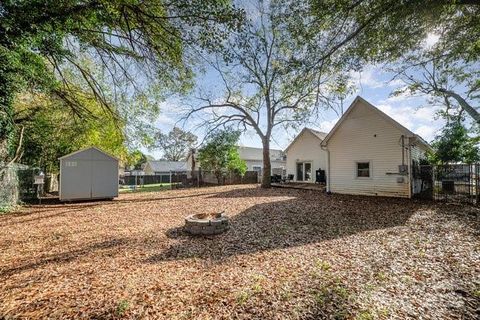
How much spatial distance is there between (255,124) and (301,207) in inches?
414

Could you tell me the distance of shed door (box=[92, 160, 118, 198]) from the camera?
42.5ft

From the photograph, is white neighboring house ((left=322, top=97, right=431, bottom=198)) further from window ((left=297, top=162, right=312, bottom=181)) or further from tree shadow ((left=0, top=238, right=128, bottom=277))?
tree shadow ((left=0, top=238, right=128, bottom=277))

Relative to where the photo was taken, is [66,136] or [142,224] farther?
[66,136]

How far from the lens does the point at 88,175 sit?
12.8m

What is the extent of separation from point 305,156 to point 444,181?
10085 mm

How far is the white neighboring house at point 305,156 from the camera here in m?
20.6

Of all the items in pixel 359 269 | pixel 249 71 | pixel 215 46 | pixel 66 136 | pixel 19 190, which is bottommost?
pixel 359 269

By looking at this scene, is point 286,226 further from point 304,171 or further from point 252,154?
point 252,154

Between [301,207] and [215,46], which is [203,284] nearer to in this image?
[215,46]

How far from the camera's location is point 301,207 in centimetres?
977

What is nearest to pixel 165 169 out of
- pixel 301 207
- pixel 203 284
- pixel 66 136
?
pixel 66 136

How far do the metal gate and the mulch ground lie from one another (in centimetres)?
467

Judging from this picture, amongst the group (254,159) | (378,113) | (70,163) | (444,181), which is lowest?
(444,181)

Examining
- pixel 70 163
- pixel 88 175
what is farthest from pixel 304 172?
pixel 70 163
